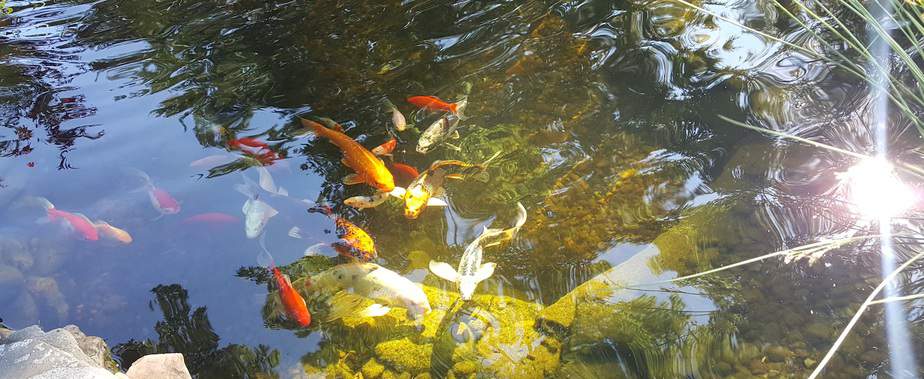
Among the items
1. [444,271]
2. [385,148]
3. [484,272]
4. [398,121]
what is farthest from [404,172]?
[484,272]

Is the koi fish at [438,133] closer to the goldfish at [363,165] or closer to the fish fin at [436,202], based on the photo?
the goldfish at [363,165]

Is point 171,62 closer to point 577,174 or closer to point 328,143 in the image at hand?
point 328,143

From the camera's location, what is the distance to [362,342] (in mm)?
2586

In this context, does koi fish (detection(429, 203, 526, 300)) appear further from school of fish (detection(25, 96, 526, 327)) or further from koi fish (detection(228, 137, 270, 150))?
koi fish (detection(228, 137, 270, 150))

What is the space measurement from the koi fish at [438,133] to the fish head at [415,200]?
36cm

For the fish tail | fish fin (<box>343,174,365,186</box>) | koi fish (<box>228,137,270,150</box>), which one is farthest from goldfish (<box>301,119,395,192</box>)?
the fish tail

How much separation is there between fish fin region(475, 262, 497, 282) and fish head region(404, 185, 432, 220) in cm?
50

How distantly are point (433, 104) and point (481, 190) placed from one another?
Result: 757mm

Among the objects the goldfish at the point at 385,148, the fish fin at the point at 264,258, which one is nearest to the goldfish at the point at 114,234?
the fish fin at the point at 264,258

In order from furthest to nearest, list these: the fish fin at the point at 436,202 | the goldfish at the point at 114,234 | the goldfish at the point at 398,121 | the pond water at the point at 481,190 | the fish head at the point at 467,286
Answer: the goldfish at the point at 398,121
the goldfish at the point at 114,234
the fish fin at the point at 436,202
the fish head at the point at 467,286
the pond water at the point at 481,190

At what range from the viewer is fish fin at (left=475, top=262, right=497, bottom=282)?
264cm

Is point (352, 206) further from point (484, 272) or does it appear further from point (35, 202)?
point (35, 202)

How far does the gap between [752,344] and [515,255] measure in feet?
3.50

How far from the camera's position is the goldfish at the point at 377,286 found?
2586 mm
